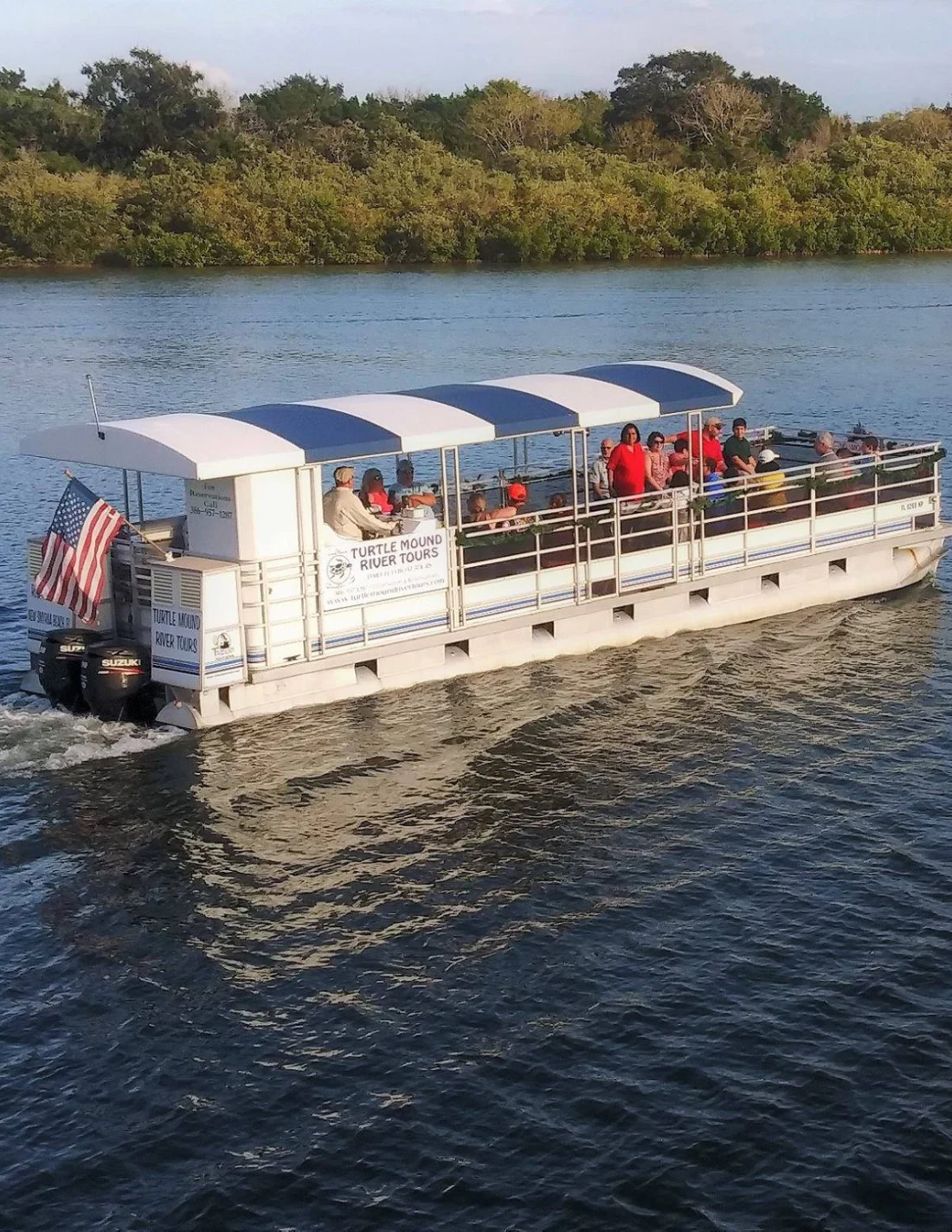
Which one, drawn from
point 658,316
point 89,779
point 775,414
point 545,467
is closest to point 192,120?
point 658,316

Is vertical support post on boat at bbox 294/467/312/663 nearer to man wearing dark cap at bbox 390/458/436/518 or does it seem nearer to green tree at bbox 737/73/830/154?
man wearing dark cap at bbox 390/458/436/518

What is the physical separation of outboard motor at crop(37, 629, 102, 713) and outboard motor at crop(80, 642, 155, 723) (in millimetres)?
177

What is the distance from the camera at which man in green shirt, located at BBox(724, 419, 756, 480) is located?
23.5m

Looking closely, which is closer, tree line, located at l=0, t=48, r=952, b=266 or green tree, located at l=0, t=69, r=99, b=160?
tree line, located at l=0, t=48, r=952, b=266

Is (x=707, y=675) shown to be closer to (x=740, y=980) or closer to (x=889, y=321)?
(x=740, y=980)

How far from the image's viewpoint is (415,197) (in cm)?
9431

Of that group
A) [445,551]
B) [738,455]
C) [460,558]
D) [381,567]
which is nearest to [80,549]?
[381,567]

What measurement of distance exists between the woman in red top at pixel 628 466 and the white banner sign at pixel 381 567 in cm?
307

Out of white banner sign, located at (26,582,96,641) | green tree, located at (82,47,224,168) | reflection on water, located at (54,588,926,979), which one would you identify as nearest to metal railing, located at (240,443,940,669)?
reflection on water, located at (54,588,926,979)

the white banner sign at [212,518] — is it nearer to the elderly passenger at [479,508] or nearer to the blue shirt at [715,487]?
the elderly passenger at [479,508]

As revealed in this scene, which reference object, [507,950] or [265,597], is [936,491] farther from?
[507,950]

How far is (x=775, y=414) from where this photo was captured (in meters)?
43.2

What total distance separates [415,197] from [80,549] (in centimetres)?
7858

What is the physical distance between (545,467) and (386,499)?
5.04m
